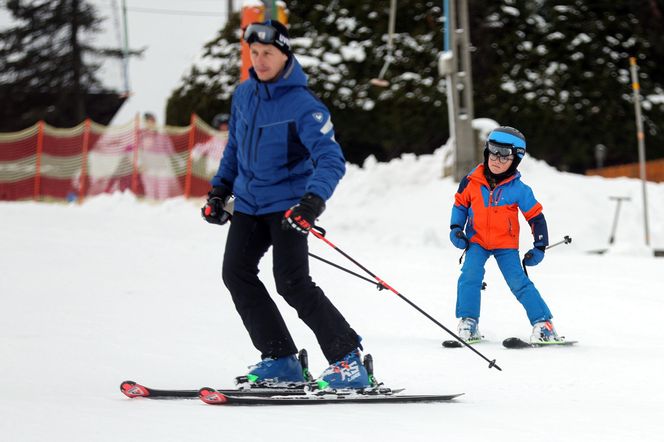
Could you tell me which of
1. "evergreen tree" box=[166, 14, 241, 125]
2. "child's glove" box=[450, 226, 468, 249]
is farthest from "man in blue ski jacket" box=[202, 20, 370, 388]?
"evergreen tree" box=[166, 14, 241, 125]

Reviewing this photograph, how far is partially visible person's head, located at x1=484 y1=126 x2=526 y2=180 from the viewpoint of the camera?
19.2 feet

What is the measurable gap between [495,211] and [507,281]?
0.51 meters

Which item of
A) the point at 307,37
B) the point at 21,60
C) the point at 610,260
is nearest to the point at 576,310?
the point at 610,260

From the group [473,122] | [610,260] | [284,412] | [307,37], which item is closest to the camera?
[284,412]

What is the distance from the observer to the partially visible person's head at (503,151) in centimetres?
586

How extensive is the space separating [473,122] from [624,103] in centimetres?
582

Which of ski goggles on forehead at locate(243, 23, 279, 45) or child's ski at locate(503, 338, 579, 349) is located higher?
ski goggles on forehead at locate(243, 23, 279, 45)

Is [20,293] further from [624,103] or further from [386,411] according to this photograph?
[624,103]

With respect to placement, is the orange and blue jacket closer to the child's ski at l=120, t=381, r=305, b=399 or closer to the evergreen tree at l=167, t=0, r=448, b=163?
the child's ski at l=120, t=381, r=305, b=399

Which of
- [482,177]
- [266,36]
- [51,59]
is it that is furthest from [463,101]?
[51,59]

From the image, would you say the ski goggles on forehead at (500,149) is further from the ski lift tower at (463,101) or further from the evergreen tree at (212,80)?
the evergreen tree at (212,80)

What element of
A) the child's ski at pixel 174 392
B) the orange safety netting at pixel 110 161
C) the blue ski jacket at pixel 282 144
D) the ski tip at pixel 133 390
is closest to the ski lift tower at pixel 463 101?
the orange safety netting at pixel 110 161

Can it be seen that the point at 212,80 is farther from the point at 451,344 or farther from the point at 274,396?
the point at 274,396

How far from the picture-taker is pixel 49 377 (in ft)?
15.7
